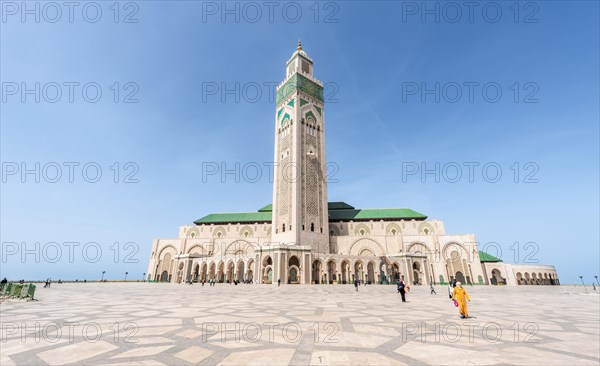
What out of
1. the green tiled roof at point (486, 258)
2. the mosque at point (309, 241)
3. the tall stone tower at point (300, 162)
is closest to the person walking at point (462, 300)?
the mosque at point (309, 241)

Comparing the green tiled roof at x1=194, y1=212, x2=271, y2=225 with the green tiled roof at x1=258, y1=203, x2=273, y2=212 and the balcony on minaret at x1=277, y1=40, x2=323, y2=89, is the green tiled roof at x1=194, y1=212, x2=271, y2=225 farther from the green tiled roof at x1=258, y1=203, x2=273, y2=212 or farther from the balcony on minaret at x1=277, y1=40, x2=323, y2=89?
the balcony on minaret at x1=277, y1=40, x2=323, y2=89

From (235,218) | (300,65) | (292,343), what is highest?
(300,65)

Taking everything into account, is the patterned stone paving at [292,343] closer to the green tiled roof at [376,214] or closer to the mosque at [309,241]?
the mosque at [309,241]

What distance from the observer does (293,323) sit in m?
6.05

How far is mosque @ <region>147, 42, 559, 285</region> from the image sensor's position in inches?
1599

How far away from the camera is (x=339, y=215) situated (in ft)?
184

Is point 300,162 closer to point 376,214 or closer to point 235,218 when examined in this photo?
point 376,214

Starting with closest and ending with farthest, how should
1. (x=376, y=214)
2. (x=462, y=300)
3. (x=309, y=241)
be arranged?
(x=462, y=300), (x=309, y=241), (x=376, y=214)

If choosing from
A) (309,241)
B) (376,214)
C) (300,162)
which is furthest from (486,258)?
(300,162)

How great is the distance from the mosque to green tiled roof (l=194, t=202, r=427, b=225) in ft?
0.65

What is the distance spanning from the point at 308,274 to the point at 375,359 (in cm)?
3582

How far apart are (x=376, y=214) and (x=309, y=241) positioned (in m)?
19.0

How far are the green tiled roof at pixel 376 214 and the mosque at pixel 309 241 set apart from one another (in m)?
0.19

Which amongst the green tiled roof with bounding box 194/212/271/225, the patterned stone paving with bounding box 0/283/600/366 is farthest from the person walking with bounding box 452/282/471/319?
the green tiled roof with bounding box 194/212/271/225
